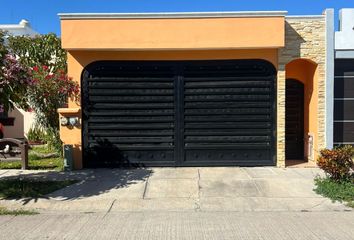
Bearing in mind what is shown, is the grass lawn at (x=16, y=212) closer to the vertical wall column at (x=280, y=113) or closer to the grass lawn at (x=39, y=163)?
the grass lawn at (x=39, y=163)

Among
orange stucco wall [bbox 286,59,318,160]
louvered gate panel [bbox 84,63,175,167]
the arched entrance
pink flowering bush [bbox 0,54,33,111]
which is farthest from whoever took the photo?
the arched entrance

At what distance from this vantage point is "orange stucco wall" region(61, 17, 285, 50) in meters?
9.98

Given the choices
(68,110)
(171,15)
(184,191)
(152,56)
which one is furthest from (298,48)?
(68,110)

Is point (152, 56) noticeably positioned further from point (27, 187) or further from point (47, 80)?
point (27, 187)

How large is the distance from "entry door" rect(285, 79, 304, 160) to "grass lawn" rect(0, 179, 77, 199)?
648 centimetres

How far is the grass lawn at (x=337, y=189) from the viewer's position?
7547 mm

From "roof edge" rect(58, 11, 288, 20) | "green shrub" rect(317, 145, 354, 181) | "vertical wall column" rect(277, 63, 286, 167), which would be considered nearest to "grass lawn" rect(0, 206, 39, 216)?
"roof edge" rect(58, 11, 288, 20)

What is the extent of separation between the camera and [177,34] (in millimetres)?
10039

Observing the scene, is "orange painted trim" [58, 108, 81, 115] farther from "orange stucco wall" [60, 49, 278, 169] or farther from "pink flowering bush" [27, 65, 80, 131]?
"pink flowering bush" [27, 65, 80, 131]

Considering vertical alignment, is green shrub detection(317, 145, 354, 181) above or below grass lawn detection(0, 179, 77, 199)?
above

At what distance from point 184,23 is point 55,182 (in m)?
4.99

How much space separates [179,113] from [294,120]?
3664 mm

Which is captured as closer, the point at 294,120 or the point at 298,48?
the point at 298,48

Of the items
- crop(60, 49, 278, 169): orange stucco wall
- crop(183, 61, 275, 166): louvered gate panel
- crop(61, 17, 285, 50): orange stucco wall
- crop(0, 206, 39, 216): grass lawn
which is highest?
crop(61, 17, 285, 50): orange stucco wall
